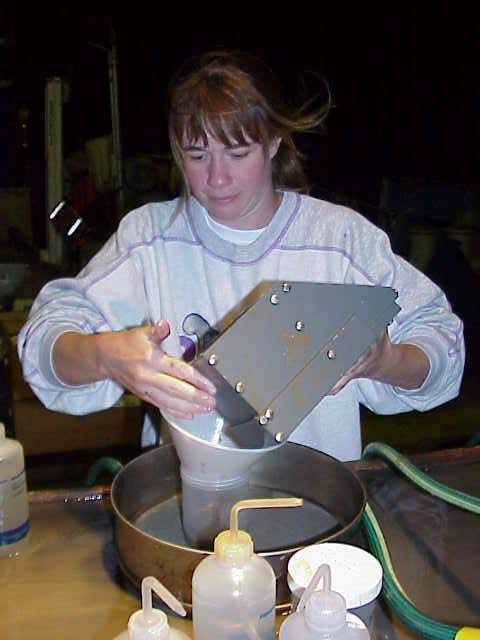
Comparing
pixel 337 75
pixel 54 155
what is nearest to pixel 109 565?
pixel 54 155

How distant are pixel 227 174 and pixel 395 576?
0.57 metres

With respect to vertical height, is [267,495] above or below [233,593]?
below

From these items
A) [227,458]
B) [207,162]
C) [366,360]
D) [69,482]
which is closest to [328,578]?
[227,458]

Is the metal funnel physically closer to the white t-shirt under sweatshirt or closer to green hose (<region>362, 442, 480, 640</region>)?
green hose (<region>362, 442, 480, 640</region>)

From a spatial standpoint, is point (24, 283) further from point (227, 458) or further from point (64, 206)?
point (227, 458)

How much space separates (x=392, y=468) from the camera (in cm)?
107

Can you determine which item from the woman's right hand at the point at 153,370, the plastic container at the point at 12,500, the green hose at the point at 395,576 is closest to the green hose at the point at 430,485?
the green hose at the point at 395,576

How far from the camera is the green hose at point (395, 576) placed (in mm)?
694

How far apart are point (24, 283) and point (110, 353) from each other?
202 centimetres

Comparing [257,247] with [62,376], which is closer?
[62,376]

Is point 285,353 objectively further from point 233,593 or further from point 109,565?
point 109,565

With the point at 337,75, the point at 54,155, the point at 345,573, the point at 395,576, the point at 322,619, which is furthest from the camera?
the point at 337,75

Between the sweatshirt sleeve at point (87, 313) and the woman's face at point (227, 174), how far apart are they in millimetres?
152

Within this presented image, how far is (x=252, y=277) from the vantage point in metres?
1.13
